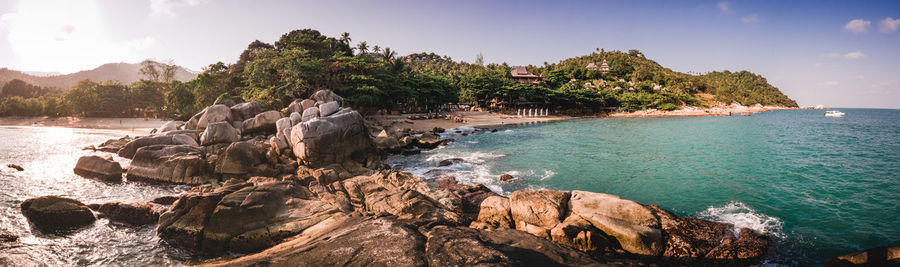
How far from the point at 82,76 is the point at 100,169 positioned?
5863 inches

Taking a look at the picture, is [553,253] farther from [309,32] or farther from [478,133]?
[309,32]

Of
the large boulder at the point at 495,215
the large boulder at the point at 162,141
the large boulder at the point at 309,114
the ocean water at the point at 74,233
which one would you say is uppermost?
the large boulder at the point at 309,114

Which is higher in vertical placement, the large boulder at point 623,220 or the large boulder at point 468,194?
the large boulder at point 623,220

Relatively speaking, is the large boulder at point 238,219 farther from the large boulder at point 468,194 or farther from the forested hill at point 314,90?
the forested hill at point 314,90

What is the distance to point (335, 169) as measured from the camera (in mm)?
15891

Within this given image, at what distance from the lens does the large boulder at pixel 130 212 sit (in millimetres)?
10445

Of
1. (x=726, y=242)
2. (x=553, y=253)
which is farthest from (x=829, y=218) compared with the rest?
(x=553, y=253)

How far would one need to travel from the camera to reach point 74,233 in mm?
9531

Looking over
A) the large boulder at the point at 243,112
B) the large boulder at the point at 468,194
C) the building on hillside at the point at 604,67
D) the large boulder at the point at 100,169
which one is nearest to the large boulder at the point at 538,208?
the large boulder at the point at 468,194

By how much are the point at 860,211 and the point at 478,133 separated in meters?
26.4

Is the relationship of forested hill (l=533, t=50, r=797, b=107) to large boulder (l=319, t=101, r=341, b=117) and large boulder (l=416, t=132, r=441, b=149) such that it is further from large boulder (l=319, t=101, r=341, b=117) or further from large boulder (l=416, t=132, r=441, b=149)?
large boulder (l=319, t=101, r=341, b=117)

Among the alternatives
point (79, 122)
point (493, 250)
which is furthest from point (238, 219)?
point (79, 122)

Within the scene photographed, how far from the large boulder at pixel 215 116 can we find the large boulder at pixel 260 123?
1.64 metres

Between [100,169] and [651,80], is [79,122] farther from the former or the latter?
[651,80]
